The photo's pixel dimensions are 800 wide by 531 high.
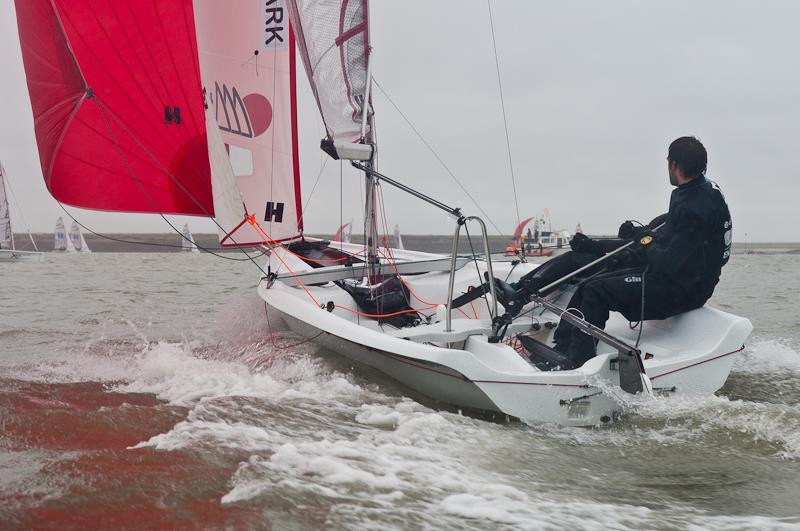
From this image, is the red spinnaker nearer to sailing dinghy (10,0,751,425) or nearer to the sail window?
sailing dinghy (10,0,751,425)

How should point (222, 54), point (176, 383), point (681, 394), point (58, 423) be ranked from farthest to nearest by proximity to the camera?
point (222, 54), point (176, 383), point (681, 394), point (58, 423)

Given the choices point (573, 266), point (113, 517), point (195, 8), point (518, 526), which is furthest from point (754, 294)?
point (113, 517)

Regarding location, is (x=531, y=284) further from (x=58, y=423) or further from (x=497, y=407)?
(x=58, y=423)

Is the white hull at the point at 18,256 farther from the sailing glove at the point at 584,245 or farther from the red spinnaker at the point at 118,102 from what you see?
the sailing glove at the point at 584,245

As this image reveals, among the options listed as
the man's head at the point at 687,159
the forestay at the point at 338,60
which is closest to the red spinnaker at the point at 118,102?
the forestay at the point at 338,60

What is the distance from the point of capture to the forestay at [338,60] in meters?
5.88

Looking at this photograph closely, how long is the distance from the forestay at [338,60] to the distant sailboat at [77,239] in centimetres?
4239

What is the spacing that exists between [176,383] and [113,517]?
2165mm

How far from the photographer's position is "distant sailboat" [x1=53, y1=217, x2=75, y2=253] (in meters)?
42.2

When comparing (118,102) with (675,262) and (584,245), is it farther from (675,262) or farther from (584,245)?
(675,262)

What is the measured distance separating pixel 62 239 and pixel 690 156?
45.9m

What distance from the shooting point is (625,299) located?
4.26 metres

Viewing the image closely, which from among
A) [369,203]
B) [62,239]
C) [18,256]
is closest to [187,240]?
[369,203]

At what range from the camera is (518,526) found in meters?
2.44
